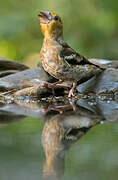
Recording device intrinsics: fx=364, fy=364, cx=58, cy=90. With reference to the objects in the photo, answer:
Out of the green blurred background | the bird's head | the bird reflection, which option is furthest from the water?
the green blurred background

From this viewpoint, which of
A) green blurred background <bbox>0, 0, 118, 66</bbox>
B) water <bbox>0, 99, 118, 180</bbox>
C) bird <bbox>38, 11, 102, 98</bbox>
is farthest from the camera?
green blurred background <bbox>0, 0, 118, 66</bbox>

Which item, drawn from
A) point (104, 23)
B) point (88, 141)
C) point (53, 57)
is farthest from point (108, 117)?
point (104, 23)

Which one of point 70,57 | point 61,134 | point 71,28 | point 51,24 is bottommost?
point 61,134

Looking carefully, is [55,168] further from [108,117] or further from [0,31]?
[0,31]

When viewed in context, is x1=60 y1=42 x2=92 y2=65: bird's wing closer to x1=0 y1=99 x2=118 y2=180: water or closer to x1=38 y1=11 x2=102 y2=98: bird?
x1=38 y1=11 x2=102 y2=98: bird

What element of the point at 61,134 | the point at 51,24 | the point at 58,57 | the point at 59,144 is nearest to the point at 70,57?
the point at 58,57

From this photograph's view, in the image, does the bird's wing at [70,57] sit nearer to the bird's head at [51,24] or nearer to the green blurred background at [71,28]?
the bird's head at [51,24]

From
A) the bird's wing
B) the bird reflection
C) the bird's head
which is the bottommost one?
the bird reflection

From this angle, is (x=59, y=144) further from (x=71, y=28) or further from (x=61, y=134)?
(x=71, y=28)
